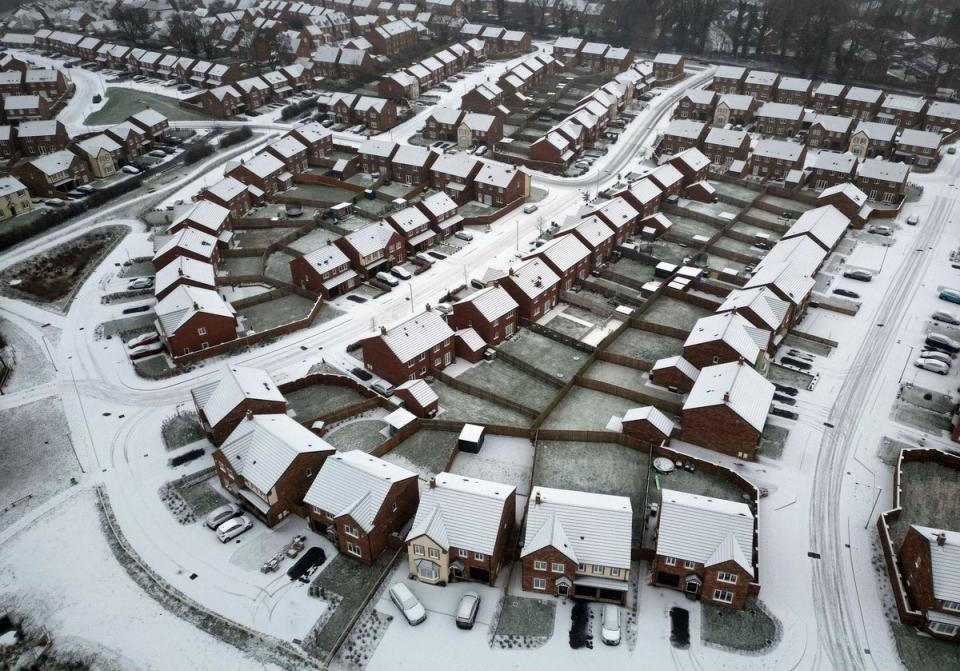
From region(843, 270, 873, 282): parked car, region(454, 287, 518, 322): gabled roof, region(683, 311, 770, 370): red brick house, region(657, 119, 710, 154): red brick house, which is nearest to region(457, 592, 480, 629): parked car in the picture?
region(454, 287, 518, 322): gabled roof

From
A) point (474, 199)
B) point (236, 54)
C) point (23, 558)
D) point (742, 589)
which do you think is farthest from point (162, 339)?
point (236, 54)

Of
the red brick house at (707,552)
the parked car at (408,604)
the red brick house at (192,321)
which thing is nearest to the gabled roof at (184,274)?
the red brick house at (192,321)

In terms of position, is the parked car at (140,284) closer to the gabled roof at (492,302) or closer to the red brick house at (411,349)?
the red brick house at (411,349)

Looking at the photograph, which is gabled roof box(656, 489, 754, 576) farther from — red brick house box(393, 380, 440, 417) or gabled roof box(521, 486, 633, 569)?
red brick house box(393, 380, 440, 417)

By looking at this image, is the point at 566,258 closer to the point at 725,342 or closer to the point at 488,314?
the point at 488,314

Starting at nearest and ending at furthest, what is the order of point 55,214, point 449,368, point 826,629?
point 826,629
point 449,368
point 55,214

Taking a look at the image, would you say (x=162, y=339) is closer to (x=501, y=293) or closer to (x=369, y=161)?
(x=501, y=293)

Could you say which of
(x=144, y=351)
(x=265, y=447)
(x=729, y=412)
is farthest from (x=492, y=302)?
(x=144, y=351)
